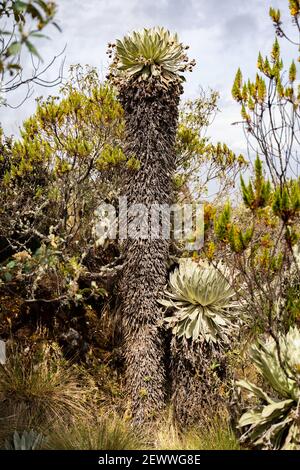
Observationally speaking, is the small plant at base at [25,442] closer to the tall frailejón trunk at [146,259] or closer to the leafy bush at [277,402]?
the leafy bush at [277,402]

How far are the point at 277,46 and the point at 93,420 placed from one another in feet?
15.1

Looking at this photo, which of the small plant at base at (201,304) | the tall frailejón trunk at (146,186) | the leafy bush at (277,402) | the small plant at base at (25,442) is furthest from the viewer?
the tall frailejón trunk at (146,186)

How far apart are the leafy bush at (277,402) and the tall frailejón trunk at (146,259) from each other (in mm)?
2164

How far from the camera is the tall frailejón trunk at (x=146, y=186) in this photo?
6.52 m

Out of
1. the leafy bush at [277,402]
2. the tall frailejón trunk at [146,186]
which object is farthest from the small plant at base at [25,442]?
the tall frailejón trunk at [146,186]

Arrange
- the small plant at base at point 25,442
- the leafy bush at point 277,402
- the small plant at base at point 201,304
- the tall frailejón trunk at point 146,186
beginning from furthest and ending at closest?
the tall frailejón trunk at point 146,186
the small plant at base at point 201,304
the small plant at base at point 25,442
the leafy bush at point 277,402

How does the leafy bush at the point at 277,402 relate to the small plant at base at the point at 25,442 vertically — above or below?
above

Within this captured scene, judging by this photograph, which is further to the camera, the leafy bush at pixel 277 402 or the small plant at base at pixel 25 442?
the small plant at base at pixel 25 442

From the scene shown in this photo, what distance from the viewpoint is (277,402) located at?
4.21 metres

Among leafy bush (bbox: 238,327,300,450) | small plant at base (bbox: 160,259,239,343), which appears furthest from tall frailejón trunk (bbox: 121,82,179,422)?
leafy bush (bbox: 238,327,300,450)

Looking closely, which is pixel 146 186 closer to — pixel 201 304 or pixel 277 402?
pixel 201 304

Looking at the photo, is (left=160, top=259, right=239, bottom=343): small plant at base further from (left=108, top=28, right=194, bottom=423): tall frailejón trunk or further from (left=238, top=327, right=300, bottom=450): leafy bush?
(left=238, top=327, right=300, bottom=450): leafy bush

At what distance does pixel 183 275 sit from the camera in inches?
251
